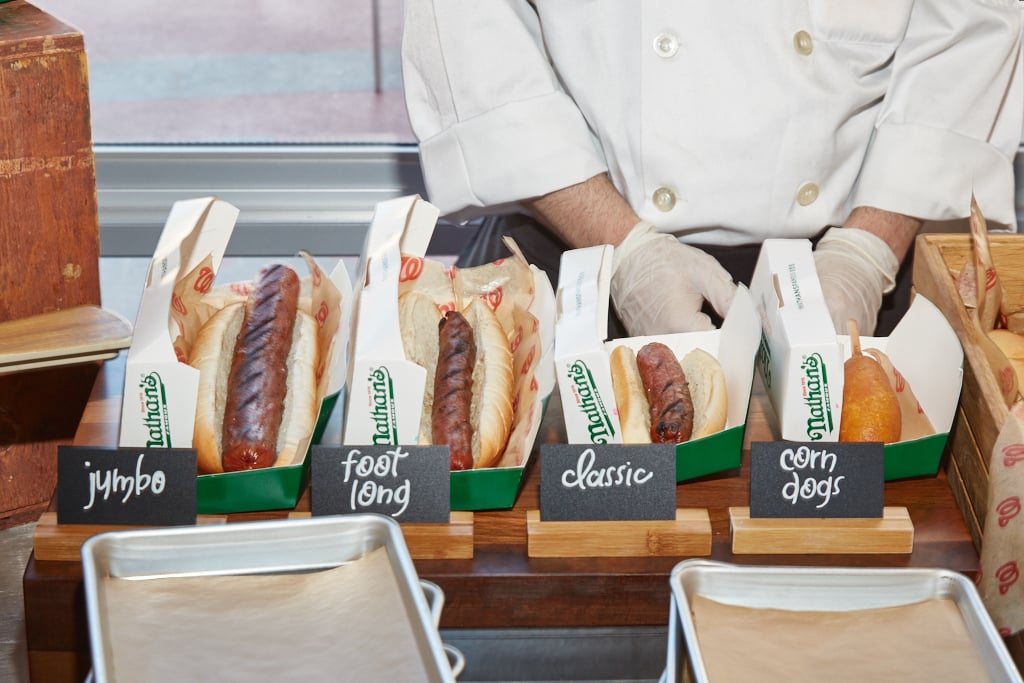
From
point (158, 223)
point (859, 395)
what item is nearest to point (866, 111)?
point (859, 395)

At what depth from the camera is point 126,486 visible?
50.9 inches

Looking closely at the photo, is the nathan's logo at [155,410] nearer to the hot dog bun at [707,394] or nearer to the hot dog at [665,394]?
the hot dog at [665,394]

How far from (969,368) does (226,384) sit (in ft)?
3.16

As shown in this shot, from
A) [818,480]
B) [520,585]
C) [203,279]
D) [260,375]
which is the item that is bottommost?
[520,585]

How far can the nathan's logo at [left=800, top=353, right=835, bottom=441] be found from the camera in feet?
4.53

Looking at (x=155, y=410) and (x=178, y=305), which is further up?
(x=178, y=305)

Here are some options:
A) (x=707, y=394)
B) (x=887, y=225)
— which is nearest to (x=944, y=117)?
(x=887, y=225)

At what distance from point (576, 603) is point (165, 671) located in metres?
0.51

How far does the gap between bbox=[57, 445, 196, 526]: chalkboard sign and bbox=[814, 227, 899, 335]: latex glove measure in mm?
994

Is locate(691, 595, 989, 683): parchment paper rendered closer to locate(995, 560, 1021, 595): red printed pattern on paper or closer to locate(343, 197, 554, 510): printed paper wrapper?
locate(995, 560, 1021, 595): red printed pattern on paper

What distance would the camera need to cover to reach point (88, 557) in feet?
3.10

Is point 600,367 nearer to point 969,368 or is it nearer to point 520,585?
point 520,585

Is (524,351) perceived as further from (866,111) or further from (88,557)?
(866,111)

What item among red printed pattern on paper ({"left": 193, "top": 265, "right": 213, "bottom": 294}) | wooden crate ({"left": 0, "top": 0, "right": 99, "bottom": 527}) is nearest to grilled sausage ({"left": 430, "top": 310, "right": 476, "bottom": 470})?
red printed pattern on paper ({"left": 193, "top": 265, "right": 213, "bottom": 294})
